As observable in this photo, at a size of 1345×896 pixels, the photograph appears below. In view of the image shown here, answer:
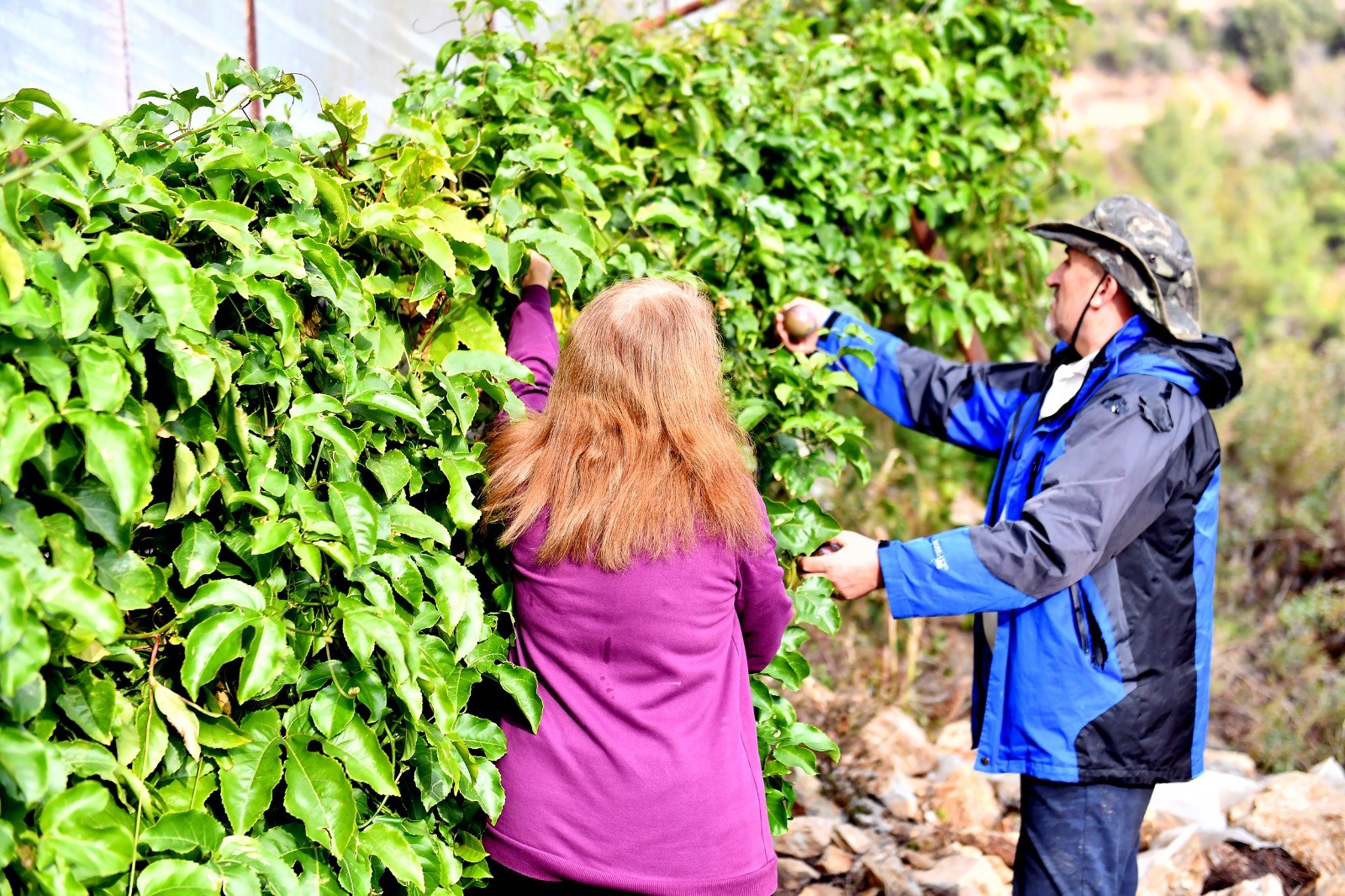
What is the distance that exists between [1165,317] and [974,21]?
1.43 m

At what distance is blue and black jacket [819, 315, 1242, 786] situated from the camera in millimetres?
2352

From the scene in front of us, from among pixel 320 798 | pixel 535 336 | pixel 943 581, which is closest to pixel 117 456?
pixel 320 798

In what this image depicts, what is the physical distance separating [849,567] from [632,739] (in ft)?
2.48

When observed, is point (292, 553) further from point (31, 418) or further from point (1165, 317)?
point (1165, 317)

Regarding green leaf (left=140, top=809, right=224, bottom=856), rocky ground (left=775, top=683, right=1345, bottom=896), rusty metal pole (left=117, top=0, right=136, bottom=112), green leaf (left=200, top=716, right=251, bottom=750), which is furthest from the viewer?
rocky ground (left=775, top=683, right=1345, bottom=896)

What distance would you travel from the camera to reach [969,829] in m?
3.72

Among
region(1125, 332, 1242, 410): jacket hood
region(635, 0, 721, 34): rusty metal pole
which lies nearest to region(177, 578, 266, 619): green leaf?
region(1125, 332, 1242, 410): jacket hood

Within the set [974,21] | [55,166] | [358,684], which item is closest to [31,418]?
[55,166]

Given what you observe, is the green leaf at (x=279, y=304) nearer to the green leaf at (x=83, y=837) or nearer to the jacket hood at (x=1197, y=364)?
the green leaf at (x=83, y=837)

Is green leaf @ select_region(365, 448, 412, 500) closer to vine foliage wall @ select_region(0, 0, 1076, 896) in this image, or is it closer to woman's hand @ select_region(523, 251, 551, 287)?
vine foliage wall @ select_region(0, 0, 1076, 896)

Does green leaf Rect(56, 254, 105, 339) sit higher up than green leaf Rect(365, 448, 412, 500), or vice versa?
green leaf Rect(56, 254, 105, 339)

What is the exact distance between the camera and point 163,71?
2607 millimetres

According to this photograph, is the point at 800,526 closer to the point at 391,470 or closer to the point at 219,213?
the point at 391,470

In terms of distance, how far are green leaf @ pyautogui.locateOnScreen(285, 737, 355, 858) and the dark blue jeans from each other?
5.09 feet
